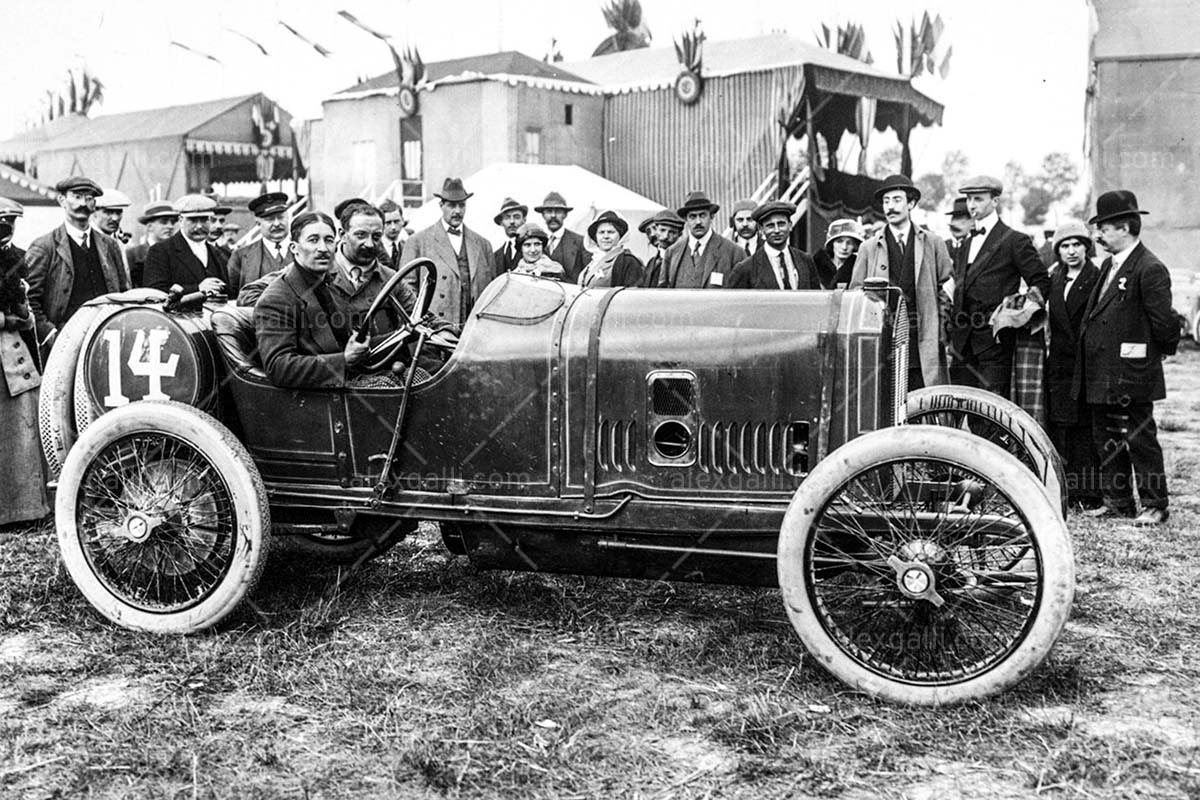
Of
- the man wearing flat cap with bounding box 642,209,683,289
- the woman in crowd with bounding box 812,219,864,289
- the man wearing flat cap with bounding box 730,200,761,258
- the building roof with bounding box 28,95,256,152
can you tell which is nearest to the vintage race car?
the woman in crowd with bounding box 812,219,864,289

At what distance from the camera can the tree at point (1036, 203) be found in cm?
5568

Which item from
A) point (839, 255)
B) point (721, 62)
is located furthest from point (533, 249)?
point (721, 62)

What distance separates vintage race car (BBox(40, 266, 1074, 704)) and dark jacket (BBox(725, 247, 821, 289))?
310 cm

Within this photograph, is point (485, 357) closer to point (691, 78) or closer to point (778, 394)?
point (778, 394)

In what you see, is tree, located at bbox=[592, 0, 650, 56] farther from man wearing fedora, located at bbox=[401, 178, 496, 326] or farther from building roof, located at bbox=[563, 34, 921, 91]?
man wearing fedora, located at bbox=[401, 178, 496, 326]

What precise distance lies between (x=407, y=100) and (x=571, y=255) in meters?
13.5

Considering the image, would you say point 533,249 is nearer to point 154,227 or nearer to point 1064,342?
point 154,227

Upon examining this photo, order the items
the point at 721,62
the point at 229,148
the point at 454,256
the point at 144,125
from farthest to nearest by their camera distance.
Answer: the point at 144,125 → the point at 229,148 → the point at 721,62 → the point at 454,256

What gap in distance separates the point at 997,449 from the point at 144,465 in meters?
3.07

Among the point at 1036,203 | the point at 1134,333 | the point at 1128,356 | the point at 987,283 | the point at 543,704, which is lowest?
the point at 543,704

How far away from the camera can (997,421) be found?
486cm

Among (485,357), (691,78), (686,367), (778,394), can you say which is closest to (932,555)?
(778,394)

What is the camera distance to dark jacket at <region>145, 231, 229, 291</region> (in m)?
8.04

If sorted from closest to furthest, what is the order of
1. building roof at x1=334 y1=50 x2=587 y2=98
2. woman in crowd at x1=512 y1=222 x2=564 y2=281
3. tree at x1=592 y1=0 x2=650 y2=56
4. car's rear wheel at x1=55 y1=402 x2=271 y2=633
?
car's rear wheel at x1=55 y1=402 x2=271 y2=633, woman in crowd at x1=512 y1=222 x2=564 y2=281, building roof at x1=334 y1=50 x2=587 y2=98, tree at x1=592 y1=0 x2=650 y2=56
